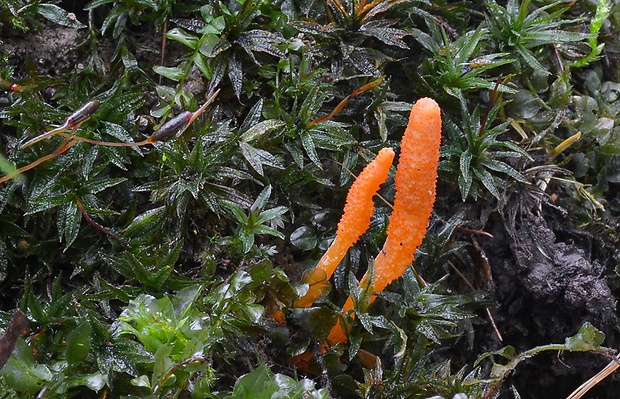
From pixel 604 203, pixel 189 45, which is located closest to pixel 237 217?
pixel 189 45

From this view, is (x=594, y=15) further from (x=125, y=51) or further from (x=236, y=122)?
(x=125, y=51)

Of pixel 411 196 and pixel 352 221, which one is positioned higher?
pixel 411 196

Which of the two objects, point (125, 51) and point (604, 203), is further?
point (604, 203)
